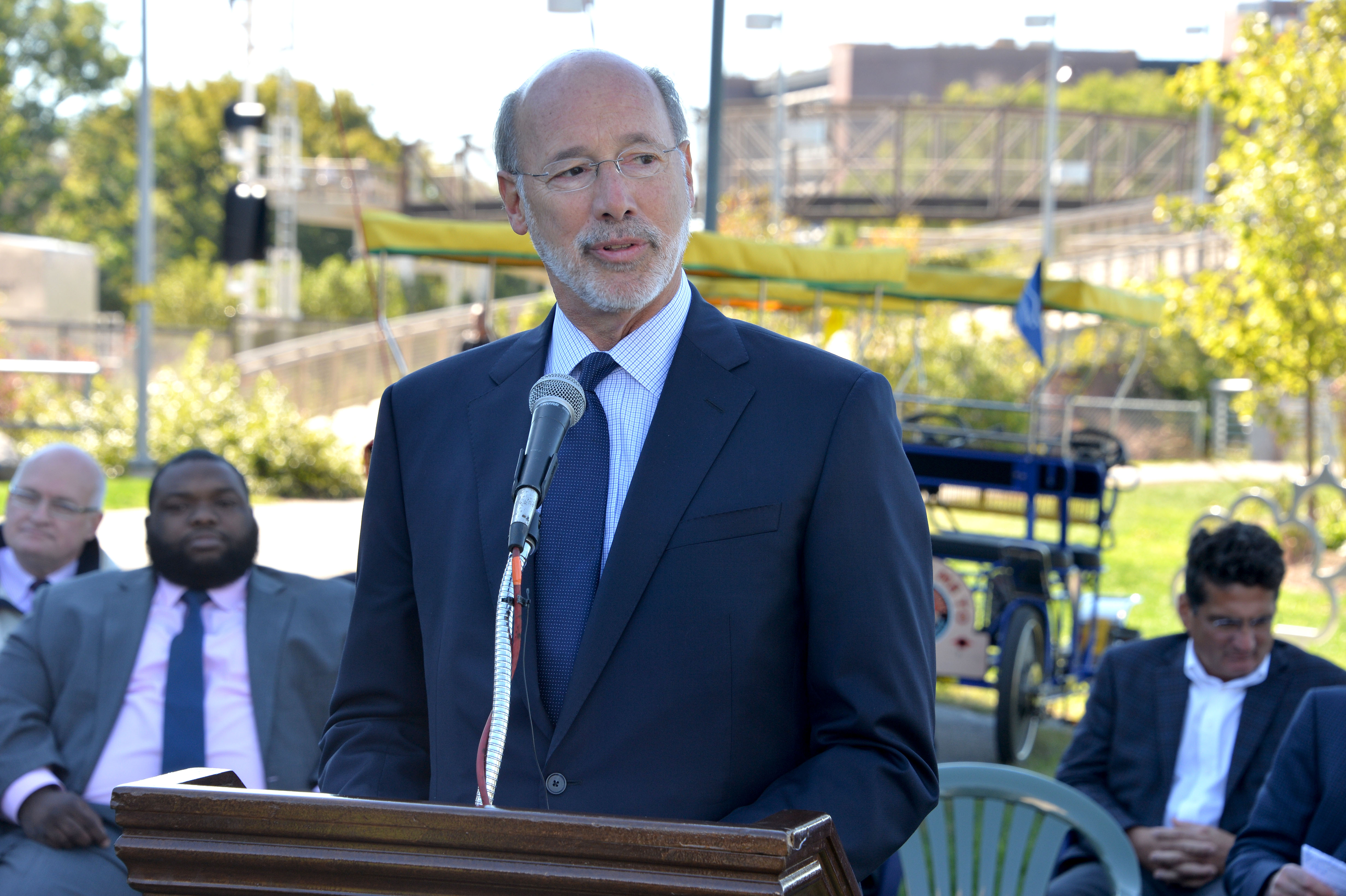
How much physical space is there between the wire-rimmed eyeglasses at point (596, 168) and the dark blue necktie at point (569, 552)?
0.32 meters

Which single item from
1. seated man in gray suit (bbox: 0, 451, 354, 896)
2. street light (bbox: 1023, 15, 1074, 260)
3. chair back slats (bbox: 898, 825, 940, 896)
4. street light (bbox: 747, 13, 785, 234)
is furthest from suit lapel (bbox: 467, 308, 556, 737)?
street light (bbox: 747, 13, 785, 234)

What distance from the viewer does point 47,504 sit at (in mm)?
5430

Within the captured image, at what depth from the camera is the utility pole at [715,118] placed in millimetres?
9055

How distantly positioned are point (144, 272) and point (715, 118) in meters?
12.9

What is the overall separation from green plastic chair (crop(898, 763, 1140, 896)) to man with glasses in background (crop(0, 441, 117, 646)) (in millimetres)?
3357

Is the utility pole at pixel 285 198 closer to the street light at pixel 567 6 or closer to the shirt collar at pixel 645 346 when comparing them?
the street light at pixel 567 6

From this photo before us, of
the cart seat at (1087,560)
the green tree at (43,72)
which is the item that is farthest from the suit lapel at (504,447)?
the green tree at (43,72)

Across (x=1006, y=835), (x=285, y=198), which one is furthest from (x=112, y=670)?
(x=285, y=198)

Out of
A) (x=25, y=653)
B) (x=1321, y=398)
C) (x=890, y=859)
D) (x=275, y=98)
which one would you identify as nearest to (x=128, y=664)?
(x=25, y=653)

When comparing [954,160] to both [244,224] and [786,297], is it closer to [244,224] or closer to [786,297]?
[244,224]

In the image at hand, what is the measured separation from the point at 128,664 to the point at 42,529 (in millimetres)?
1366

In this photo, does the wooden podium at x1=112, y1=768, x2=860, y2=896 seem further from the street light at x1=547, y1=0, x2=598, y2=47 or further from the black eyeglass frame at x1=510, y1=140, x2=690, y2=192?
the street light at x1=547, y1=0, x2=598, y2=47

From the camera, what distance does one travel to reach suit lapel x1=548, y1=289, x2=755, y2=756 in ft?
5.71

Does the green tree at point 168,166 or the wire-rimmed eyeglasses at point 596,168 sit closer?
the wire-rimmed eyeglasses at point 596,168
